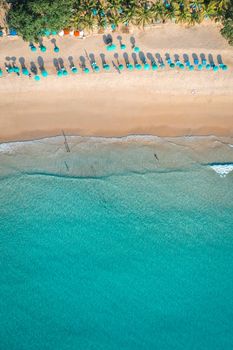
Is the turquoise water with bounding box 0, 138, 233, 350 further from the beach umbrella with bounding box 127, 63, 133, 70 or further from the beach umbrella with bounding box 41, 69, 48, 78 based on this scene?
the beach umbrella with bounding box 127, 63, 133, 70

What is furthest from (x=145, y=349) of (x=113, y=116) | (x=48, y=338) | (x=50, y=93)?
(x=50, y=93)

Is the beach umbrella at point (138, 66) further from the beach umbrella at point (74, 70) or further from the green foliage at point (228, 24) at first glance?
the green foliage at point (228, 24)

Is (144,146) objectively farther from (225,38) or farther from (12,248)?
(12,248)

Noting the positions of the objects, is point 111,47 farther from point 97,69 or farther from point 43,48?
point 43,48

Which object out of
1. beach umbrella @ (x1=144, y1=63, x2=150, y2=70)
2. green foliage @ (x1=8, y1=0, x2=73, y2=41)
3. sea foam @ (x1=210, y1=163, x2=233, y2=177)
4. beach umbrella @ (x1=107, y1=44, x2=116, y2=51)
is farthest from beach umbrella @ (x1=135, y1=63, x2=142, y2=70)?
sea foam @ (x1=210, y1=163, x2=233, y2=177)

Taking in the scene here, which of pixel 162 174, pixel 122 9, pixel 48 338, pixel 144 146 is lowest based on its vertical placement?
pixel 48 338
